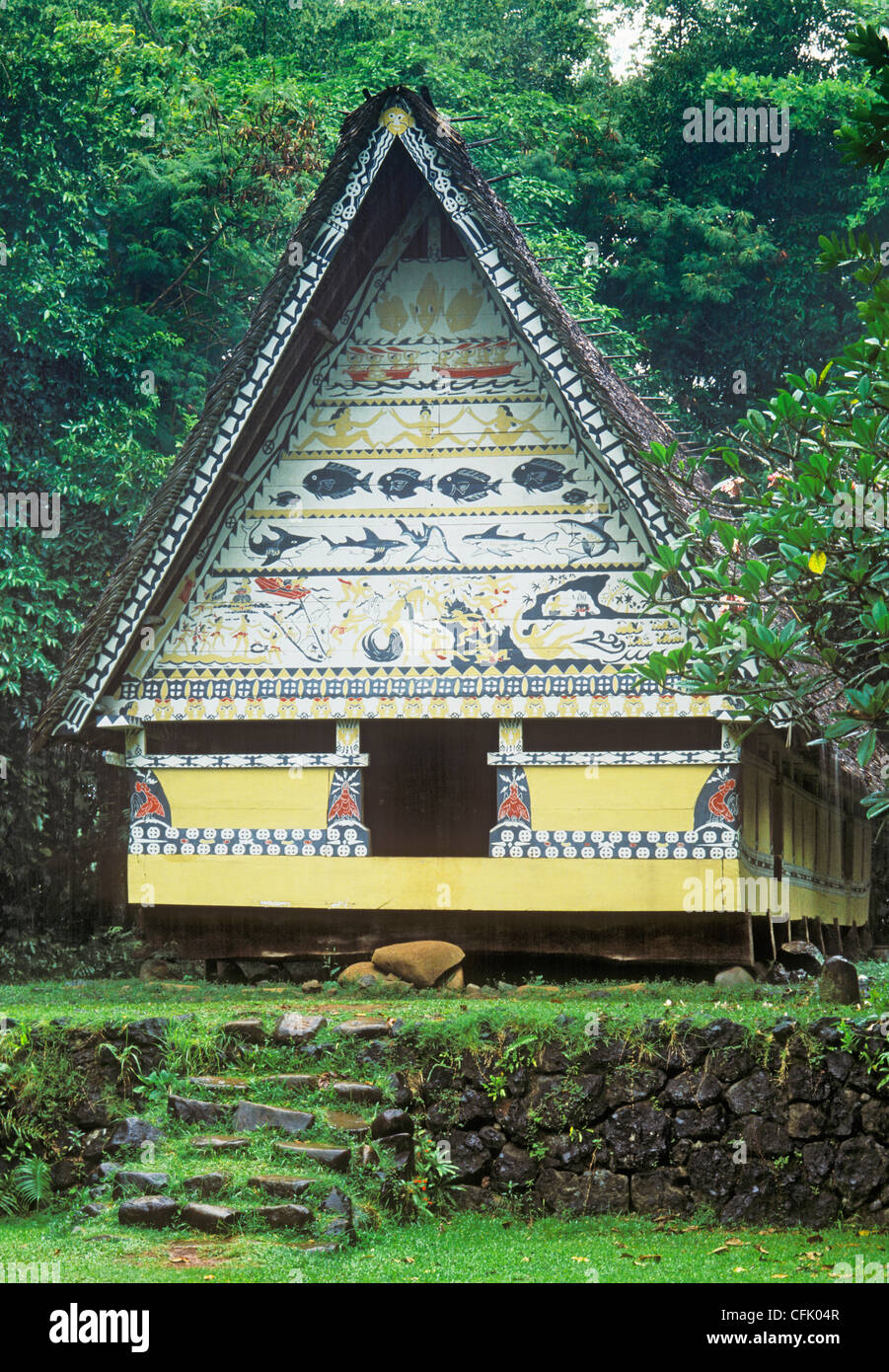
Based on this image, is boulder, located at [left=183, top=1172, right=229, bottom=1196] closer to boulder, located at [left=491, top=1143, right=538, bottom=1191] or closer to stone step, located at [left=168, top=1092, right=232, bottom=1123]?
stone step, located at [left=168, top=1092, right=232, bottom=1123]

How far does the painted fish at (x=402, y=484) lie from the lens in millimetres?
13023

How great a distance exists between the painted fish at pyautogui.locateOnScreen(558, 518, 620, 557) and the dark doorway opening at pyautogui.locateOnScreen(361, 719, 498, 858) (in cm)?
412

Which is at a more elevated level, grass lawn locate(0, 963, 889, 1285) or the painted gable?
the painted gable

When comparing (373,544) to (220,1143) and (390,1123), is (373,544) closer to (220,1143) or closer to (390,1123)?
(390,1123)

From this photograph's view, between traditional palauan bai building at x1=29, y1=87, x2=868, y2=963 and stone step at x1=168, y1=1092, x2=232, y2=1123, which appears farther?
traditional palauan bai building at x1=29, y1=87, x2=868, y2=963

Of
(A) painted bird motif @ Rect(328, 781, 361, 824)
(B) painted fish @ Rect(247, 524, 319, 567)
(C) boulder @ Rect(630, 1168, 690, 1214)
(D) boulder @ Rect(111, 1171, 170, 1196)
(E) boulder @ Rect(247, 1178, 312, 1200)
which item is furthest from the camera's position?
(B) painted fish @ Rect(247, 524, 319, 567)

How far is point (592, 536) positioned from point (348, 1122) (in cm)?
590

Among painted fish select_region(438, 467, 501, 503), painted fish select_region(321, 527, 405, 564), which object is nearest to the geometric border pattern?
painted fish select_region(321, 527, 405, 564)

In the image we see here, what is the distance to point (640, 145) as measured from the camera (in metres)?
28.4

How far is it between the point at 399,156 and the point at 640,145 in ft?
55.9

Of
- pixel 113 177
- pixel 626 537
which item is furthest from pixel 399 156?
pixel 113 177

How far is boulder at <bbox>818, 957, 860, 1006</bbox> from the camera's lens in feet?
32.4

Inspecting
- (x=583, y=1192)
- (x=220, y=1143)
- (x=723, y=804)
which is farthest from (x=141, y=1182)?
(x=723, y=804)

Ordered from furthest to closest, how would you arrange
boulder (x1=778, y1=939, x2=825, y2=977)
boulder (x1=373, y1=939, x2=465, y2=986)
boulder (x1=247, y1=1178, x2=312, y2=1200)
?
boulder (x1=778, y1=939, x2=825, y2=977) < boulder (x1=373, y1=939, x2=465, y2=986) < boulder (x1=247, y1=1178, x2=312, y2=1200)
